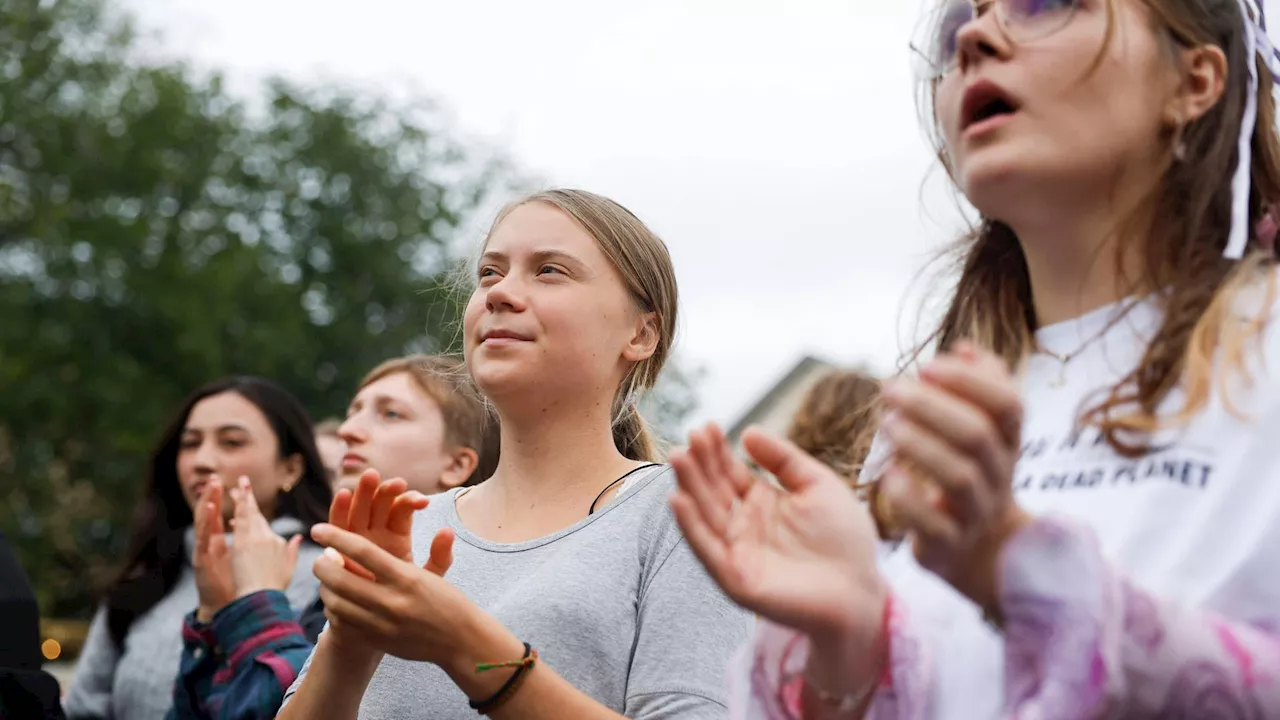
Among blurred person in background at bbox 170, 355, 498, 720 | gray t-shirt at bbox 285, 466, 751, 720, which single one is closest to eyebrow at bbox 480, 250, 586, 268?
gray t-shirt at bbox 285, 466, 751, 720

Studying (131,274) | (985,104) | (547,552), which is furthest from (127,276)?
(985,104)

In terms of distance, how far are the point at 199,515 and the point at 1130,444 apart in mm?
3121

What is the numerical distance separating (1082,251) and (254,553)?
295 cm

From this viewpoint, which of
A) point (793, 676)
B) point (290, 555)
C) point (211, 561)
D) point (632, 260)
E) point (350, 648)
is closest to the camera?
point (793, 676)

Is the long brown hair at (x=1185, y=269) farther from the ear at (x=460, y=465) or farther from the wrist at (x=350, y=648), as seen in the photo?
the ear at (x=460, y=465)

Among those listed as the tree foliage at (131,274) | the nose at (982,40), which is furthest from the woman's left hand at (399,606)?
the tree foliage at (131,274)

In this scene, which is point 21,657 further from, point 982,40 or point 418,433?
point 982,40

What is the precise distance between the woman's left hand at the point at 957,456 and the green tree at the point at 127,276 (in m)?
24.0

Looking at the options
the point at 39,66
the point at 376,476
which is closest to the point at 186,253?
the point at 39,66

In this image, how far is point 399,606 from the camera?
6.68 feet

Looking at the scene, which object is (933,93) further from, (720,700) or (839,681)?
(720,700)

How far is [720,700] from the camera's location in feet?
7.77

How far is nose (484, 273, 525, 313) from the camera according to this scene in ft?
9.07

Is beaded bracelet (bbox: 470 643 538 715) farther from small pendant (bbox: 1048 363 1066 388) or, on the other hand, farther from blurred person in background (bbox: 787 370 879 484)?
blurred person in background (bbox: 787 370 879 484)
